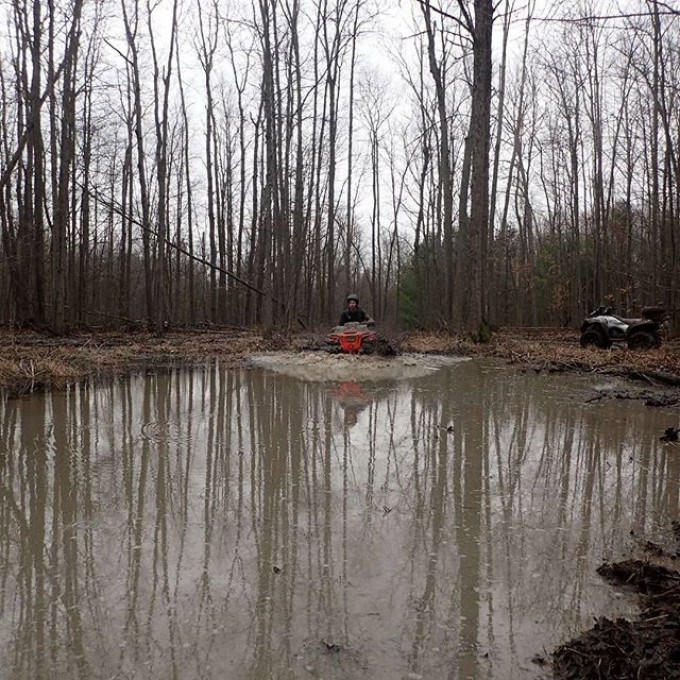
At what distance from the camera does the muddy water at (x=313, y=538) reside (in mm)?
1958

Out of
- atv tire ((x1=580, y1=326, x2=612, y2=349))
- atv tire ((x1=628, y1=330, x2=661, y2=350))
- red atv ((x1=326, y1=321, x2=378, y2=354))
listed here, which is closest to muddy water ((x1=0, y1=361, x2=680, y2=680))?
red atv ((x1=326, y1=321, x2=378, y2=354))

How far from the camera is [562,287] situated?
2827 cm

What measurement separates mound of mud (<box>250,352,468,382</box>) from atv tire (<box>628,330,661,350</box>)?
4.18m

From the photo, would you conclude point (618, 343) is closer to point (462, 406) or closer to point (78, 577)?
point (462, 406)

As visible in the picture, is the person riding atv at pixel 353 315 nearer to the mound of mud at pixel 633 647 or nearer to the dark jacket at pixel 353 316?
the dark jacket at pixel 353 316

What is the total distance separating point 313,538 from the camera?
2889mm

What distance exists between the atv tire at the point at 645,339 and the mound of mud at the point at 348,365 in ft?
13.7

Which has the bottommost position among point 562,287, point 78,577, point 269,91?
point 78,577

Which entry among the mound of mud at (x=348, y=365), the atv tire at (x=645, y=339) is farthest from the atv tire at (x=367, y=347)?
the atv tire at (x=645, y=339)

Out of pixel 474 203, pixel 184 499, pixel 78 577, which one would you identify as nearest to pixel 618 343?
pixel 474 203

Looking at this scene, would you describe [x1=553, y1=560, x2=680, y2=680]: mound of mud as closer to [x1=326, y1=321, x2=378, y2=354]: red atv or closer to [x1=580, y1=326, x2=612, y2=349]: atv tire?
[x1=326, y1=321, x2=378, y2=354]: red atv

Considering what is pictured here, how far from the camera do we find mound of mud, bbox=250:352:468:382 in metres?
9.45

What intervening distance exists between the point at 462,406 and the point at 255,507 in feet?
12.7

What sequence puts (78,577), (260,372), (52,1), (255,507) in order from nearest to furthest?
(78,577)
(255,507)
(260,372)
(52,1)
